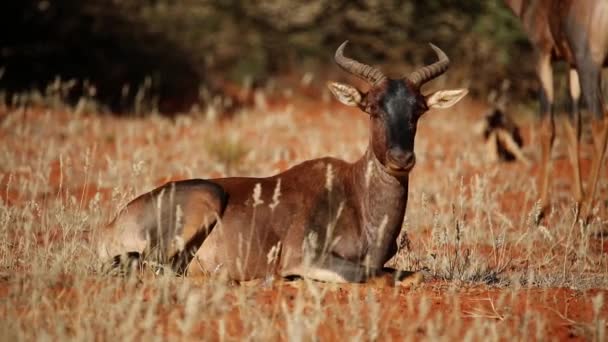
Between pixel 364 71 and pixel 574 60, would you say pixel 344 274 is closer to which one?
pixel 364 71

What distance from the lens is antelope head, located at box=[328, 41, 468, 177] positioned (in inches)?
290

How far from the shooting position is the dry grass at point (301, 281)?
583 cm

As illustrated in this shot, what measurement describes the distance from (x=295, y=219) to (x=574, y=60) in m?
4.73

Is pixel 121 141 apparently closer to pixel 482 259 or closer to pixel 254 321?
pixel 482 259

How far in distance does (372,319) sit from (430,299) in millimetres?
1142

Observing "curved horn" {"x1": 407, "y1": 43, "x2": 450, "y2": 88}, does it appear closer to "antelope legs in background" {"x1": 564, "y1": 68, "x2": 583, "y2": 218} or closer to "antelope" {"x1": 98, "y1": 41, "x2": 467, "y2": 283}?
"antelope" {"x1": 98, "y1": 41, "x2": 467, "y2": 283}

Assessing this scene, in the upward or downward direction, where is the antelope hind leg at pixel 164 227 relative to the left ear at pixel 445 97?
downward

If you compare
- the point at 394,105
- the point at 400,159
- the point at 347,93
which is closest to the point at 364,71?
the point at 347,93

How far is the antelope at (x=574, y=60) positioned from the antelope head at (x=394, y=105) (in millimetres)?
2800

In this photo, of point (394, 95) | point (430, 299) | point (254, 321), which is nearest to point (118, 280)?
point (254, 321)

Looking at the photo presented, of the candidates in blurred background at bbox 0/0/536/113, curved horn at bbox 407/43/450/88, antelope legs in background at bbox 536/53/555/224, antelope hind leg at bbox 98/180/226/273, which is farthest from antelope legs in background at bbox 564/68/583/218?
blurred background at bbox 0/0/536/113

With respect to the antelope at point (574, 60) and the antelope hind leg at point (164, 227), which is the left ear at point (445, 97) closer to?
the antelope hind leg at point (164, 227)

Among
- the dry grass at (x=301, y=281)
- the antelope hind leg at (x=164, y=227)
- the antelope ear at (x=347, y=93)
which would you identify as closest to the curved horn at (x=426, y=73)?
the antelope ear at (x=347, y=93)

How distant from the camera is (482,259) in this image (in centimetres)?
868
